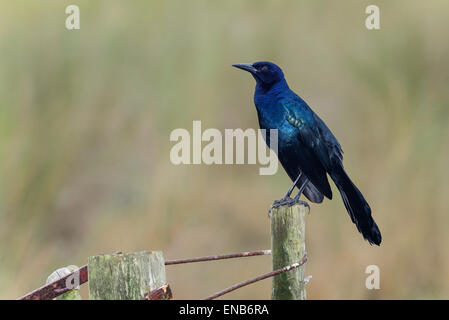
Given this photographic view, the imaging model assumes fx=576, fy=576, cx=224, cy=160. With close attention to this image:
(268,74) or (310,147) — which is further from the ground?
(268,74)

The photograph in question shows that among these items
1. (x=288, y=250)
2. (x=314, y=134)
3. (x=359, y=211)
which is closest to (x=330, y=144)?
(x=314, y=134)

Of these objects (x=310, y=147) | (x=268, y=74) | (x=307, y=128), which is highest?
(x=268, y=74)

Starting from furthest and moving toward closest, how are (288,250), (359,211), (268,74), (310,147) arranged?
(268,74)
(310,147)
(359,211)
(288,250)

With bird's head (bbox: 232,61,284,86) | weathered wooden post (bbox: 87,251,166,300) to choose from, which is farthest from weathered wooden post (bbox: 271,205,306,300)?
bird's head (bbox: 232,61,284,86)

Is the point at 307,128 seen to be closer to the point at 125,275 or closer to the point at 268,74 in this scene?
the point at 268,74

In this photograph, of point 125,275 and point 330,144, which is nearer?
point 125,275

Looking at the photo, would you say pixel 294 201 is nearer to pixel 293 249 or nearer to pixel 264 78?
pixel 293 249

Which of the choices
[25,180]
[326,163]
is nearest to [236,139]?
[326,163]

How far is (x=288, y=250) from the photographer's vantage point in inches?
110

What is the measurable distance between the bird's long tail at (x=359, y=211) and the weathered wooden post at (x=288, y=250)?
0.78m

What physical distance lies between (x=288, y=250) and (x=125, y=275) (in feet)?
2.88

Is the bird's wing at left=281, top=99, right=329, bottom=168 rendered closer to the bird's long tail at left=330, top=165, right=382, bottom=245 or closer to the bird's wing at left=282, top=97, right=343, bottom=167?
the bird's wing at left=282, top=97, right=343, bottom=167

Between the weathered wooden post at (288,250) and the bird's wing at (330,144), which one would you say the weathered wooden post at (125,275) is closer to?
the weathered wooden post at (288,250)

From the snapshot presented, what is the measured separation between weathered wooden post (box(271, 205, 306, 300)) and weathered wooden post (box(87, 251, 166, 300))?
28.6 inches
